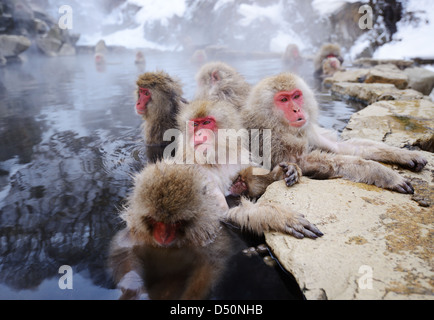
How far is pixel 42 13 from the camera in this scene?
78.3ft

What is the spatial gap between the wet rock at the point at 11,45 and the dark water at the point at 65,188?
39.4ft

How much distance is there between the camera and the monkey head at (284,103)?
9.23 ft

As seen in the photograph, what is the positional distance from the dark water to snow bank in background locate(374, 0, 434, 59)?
5757 mm

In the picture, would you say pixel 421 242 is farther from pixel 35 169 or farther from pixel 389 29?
pixel 389 29

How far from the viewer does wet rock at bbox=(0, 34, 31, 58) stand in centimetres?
1596

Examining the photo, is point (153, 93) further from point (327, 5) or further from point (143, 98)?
point (327, 5)

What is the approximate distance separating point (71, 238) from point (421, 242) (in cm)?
221

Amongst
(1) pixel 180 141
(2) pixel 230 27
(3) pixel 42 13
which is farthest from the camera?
(3) pixel 42 13

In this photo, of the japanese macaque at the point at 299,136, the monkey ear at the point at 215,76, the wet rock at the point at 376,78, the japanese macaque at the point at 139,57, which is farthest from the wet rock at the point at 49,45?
the japanese macaque at the point at 299,136

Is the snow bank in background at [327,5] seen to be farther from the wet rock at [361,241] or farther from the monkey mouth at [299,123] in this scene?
the wet rock at [361,241]

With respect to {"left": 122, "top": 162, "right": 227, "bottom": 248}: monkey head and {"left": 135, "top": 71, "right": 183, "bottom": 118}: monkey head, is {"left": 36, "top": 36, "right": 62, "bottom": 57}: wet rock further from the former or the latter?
{"left": 122, "top": 162, "right": 227, "bottom": 248}: monkey head

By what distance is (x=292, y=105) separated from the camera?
2.80 meters
